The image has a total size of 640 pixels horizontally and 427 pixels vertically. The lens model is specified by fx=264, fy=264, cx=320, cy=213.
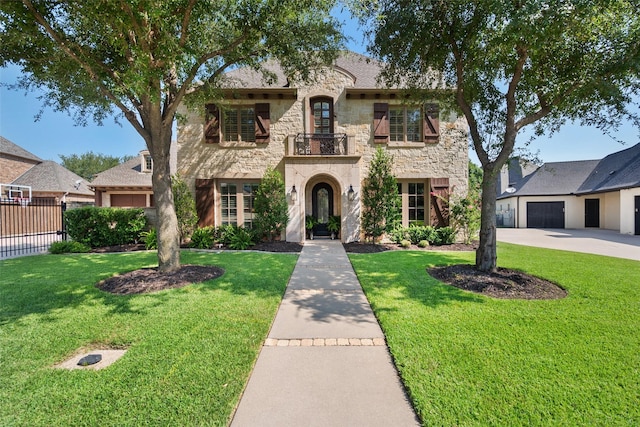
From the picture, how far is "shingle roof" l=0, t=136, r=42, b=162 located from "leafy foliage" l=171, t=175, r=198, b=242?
20.9 meters

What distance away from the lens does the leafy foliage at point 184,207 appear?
10.6 m

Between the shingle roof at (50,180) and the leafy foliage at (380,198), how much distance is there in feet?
78.0

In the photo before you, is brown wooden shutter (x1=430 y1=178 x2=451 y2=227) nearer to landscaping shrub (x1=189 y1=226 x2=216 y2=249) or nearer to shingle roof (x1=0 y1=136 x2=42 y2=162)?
landscaping shrub (x1=189 y1=226 x2=216 y2=249)

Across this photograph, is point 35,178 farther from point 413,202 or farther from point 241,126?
point 413,202

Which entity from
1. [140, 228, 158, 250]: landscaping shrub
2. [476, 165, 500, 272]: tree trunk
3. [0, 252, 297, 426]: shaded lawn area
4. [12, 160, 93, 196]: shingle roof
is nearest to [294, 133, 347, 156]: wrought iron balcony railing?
[476, 165, 500, 272]: tree trunk

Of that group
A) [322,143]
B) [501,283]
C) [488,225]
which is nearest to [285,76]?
[322,143]

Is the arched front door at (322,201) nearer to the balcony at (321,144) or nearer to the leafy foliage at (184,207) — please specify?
the balcony at (321,144)

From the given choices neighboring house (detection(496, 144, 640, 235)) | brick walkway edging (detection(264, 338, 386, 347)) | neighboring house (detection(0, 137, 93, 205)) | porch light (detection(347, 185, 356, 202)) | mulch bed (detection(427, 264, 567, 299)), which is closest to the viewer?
brick walkway edging (detection(264, 338, 386, 347))

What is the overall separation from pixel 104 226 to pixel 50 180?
17.0m

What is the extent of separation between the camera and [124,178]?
1911 cm

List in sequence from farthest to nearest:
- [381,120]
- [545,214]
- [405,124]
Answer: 1. [545,214]
2. [405,124]
3. [381,120]

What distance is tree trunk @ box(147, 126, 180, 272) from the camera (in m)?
5.89

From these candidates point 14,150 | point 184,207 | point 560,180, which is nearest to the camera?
point 184,207

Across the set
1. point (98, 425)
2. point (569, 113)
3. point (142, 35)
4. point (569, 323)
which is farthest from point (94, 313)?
point (569, 113)
